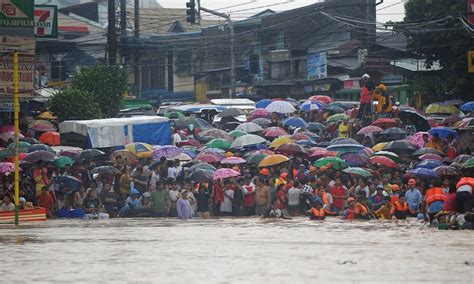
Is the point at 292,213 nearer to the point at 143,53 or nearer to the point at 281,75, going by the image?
the point at 281,75

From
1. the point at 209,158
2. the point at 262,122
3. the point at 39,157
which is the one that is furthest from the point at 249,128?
the point at 39,157

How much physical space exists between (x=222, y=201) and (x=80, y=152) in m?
6.77

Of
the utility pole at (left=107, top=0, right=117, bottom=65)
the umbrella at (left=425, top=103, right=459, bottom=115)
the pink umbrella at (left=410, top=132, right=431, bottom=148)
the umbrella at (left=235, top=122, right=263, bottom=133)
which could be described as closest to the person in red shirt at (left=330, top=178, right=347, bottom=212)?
the pink umbrella at (left=410, top=132, right=431, bottom=148)

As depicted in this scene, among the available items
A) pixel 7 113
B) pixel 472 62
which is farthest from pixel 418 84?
pixel 472 62

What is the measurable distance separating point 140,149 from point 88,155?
187 centimetres

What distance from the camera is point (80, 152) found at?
33.6 m

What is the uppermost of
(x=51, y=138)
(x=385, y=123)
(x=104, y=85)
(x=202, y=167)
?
(x=104, y=85)

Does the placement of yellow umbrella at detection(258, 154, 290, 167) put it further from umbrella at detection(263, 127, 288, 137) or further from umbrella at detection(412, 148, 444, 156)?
umbrella at detection(263, 127, 288, 137)

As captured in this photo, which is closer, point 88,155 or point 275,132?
point 88,155

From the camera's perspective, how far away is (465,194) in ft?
70.5

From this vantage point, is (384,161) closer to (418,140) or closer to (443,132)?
(418,140)

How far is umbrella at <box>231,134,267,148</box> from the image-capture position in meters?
33.7

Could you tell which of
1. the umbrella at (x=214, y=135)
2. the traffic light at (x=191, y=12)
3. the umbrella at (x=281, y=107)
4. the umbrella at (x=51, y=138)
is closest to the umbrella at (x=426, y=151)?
the umbrella at (x=214, y=135)

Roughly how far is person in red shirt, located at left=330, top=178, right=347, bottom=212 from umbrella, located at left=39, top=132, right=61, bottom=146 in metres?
12.3
